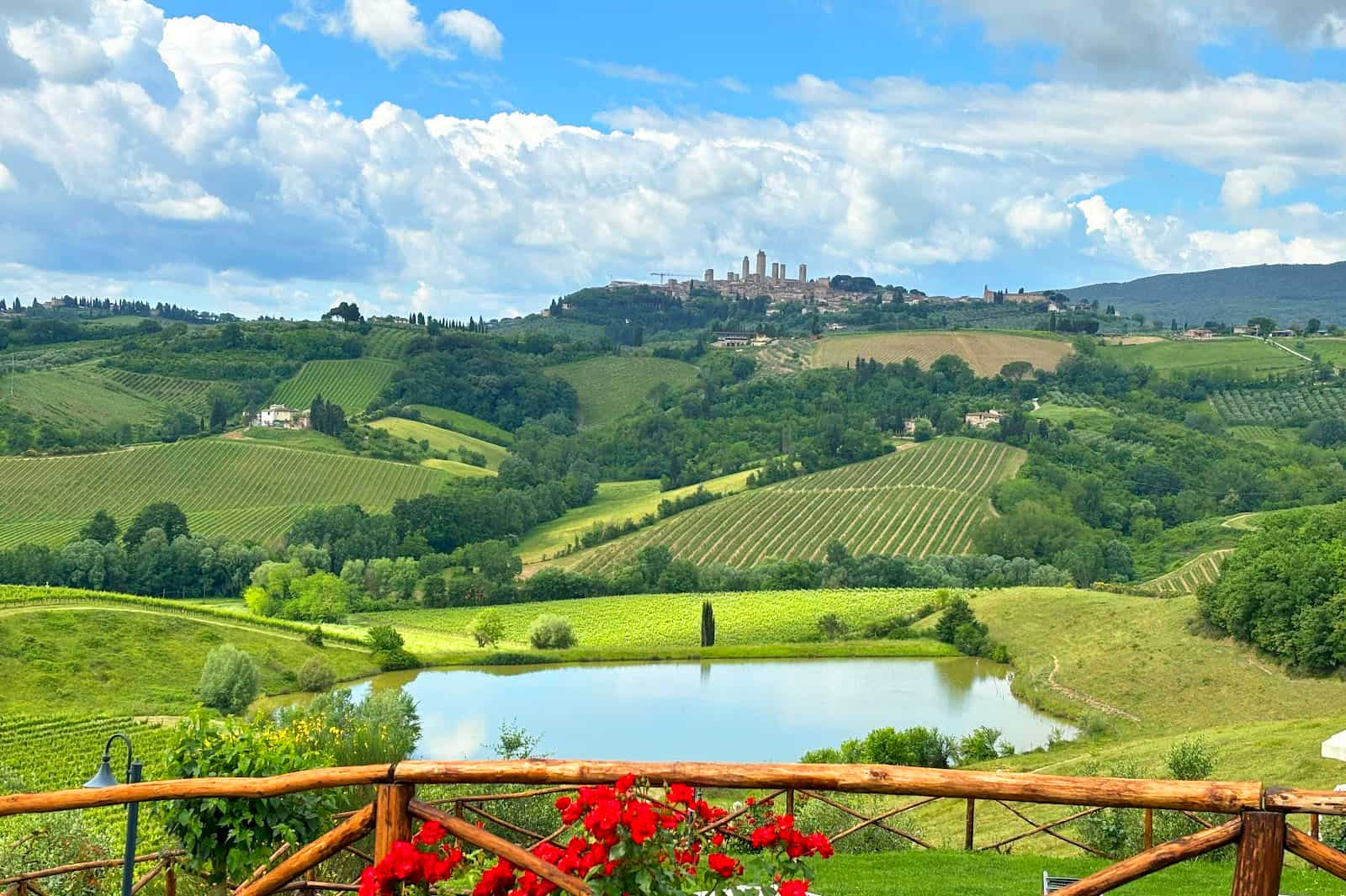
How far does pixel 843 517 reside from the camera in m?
92.6

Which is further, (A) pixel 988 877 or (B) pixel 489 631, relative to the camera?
(B) pixel 489 631

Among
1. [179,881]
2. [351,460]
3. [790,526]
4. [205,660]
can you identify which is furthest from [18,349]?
[179,881]

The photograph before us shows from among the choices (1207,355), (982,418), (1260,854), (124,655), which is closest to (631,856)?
(1260,854)

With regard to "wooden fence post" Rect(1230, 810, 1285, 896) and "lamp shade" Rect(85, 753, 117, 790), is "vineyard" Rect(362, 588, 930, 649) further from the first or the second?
"wooden fence post" Rect(1230, 810, 1285, 896)

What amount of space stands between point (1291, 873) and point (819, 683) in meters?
39.8

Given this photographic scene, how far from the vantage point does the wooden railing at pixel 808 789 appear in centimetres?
386

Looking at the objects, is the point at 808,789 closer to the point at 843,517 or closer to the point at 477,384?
the point at 843,517

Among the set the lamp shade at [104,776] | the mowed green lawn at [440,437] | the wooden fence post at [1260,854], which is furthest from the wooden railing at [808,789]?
the mowed green lawn at [440,437]

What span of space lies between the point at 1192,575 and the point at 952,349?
246 feet

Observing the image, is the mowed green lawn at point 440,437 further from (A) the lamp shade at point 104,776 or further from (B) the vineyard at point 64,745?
(A) the lamp shade at point 104,776

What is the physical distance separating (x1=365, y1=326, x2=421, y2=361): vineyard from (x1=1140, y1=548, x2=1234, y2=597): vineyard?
10244 cm

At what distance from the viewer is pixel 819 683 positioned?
51.6 metres

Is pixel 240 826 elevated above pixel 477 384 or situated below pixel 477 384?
below

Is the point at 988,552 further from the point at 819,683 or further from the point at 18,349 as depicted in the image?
the point at 18,349
